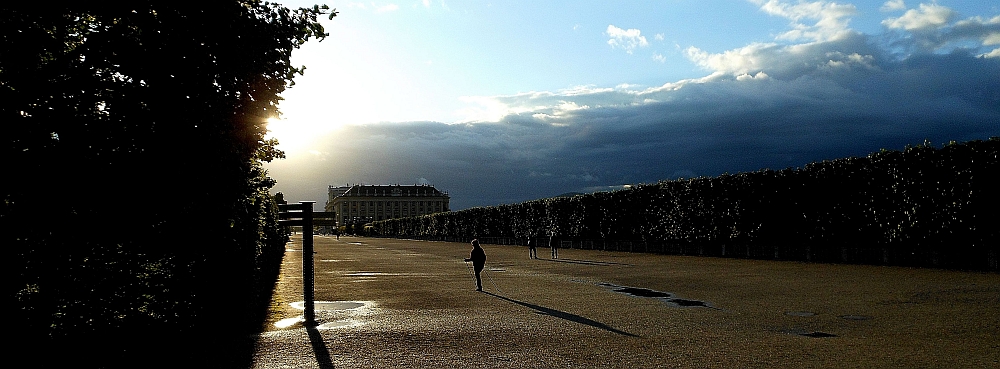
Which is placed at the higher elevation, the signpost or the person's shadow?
the signpost

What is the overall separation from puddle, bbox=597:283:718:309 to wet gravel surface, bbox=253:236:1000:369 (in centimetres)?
4

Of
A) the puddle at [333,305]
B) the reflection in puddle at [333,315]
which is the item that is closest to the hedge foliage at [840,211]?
the reflection in puddle at [333,315]

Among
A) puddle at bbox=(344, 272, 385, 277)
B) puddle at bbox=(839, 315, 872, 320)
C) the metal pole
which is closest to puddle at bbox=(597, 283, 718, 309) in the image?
puddle at bbox=(839, 315, 872, 320)

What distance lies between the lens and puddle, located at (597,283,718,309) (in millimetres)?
15205

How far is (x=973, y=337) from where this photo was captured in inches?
404

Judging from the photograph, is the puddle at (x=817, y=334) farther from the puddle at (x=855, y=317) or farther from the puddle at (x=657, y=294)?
the puddle at (x=657, y=294)

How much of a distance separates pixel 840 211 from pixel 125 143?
27158 millimetres

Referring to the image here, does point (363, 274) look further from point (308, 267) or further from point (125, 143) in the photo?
point (125, 143)

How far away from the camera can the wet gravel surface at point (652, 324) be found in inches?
361

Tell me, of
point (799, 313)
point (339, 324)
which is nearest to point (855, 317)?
point (799, 313)

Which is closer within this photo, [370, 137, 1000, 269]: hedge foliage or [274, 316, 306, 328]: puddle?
[274, 316, 306, 328]: puddle

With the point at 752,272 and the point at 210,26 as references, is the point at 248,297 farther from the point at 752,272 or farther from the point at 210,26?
the point at 752,272

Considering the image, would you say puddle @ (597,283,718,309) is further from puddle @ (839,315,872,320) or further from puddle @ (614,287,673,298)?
puddle @ (839,315,872,320)

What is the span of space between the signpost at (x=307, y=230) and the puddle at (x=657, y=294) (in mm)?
7581
